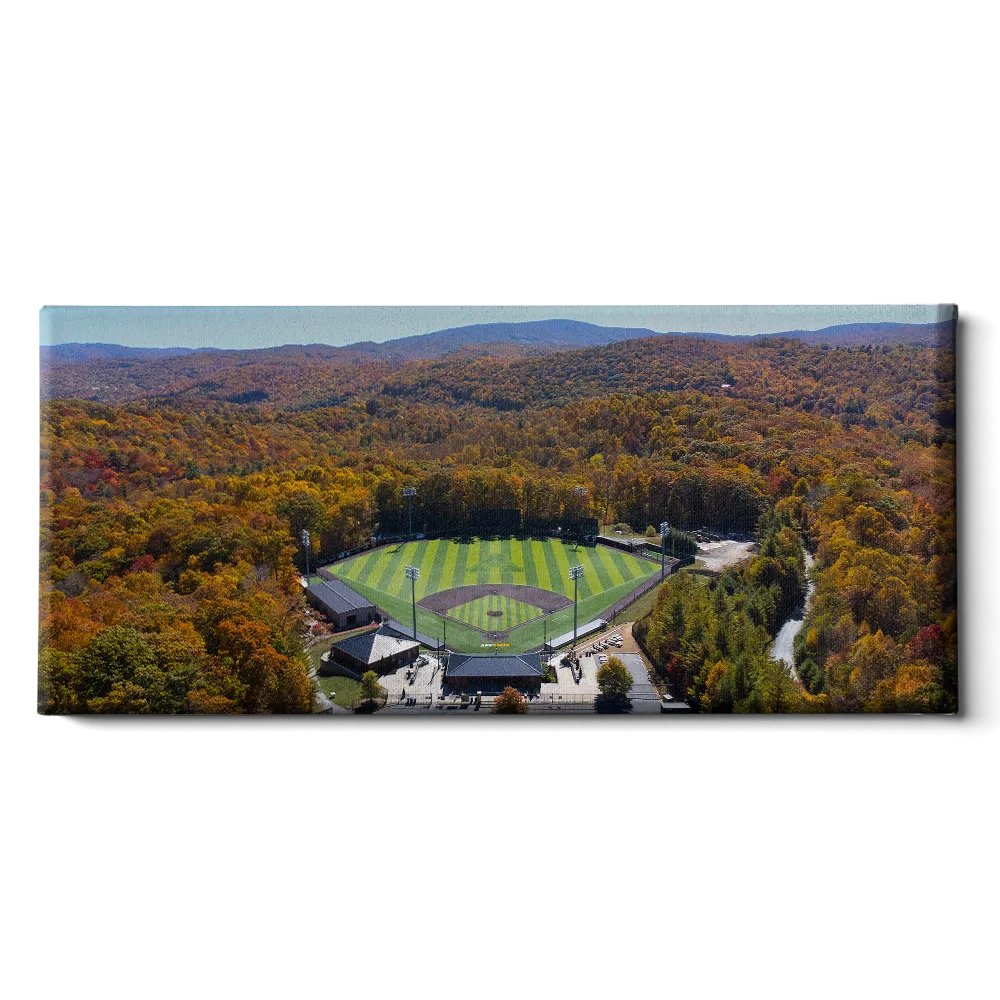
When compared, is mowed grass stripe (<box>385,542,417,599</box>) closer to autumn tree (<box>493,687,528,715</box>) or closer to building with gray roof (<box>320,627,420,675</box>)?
building with gray roof (<box>320,627,420,675</box>)

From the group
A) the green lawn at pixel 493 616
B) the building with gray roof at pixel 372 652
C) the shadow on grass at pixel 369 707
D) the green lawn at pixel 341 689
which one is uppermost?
the green lawn at pixel 493 616

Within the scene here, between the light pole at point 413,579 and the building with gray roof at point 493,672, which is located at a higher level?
the light pole at point 413,579

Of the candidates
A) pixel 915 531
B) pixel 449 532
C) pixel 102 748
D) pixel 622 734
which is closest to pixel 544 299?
pixel 449 532

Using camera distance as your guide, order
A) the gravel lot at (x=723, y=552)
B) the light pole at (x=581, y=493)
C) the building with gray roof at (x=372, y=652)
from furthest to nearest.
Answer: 1. the light pole at (x=581, y=493)
2. the gravel lot at (x=723, y=552)
3. the building with gray roof at (x=372, y=652)

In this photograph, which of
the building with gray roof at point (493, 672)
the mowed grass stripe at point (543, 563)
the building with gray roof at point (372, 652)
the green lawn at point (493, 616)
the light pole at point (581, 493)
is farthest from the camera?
the light pole at point (581, 493)

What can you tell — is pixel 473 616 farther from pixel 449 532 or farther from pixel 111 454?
pixel 111 454

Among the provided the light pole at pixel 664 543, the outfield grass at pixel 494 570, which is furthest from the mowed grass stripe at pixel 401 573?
the light pole at pixel 664 543

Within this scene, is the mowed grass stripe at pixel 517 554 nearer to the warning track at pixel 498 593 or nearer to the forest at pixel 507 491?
the warning track at pixel 498 593
